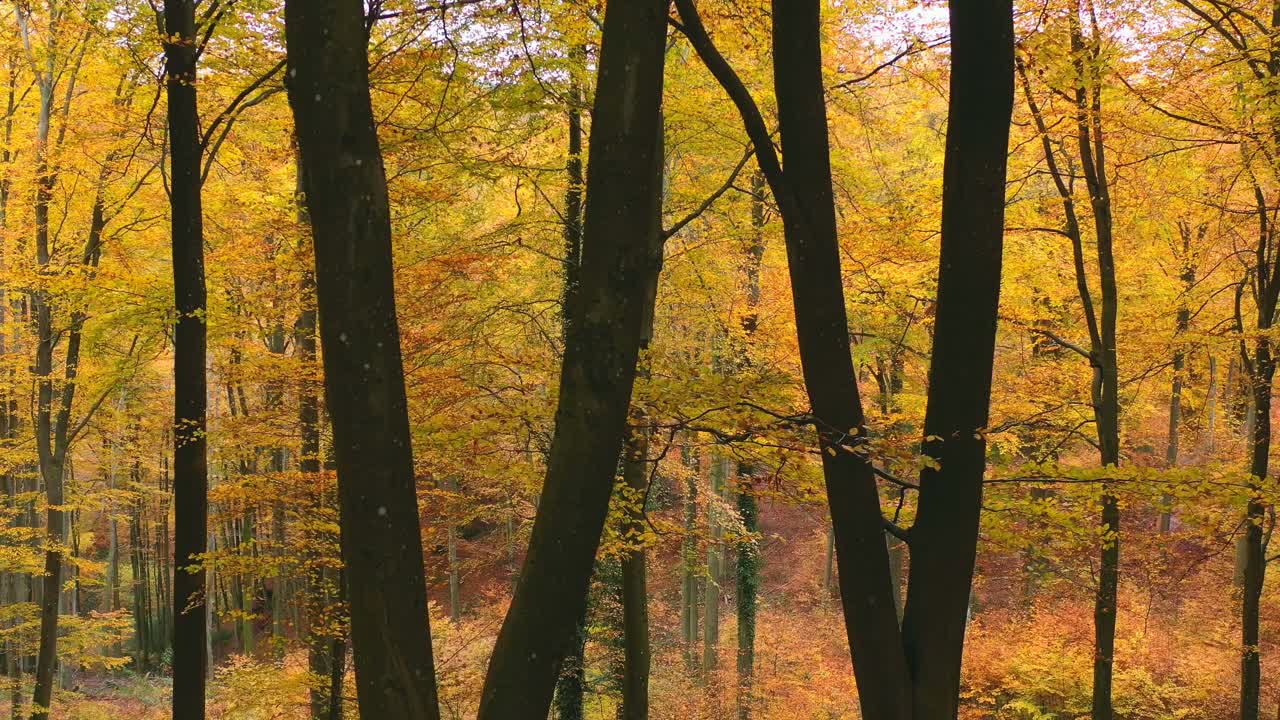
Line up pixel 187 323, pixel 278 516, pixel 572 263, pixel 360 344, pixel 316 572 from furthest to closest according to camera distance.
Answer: pixel 278 516 < pixel 572 263 < pixel 316 572 < pixel 187 323 < pixel 360 344

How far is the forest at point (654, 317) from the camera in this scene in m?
2.36

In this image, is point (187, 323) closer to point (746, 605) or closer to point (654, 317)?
point (654, 317)

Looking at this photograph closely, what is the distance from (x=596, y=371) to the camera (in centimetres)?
237

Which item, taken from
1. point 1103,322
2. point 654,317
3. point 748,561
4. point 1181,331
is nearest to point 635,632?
point 654,317

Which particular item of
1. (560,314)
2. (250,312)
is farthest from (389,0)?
(250,312)

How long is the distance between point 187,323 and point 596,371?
4.30 meters

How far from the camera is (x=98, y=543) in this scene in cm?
2959

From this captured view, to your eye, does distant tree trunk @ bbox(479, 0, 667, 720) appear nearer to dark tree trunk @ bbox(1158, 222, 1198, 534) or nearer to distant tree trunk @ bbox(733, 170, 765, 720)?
dark tree trunk @ bbox(1158, 222, 1198, 534)

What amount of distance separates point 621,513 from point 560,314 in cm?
280

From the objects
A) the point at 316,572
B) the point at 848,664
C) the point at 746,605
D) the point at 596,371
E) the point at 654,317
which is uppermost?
the point at 654,317

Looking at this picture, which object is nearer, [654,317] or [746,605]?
[654,317]

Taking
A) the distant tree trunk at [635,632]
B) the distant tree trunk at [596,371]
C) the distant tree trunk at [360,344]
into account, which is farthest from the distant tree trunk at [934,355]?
the distant tree trunk at [635,632]

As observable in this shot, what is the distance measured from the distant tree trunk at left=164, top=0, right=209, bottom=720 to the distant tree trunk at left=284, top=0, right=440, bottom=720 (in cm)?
378

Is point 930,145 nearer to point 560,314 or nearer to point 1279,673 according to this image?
point 560,314
